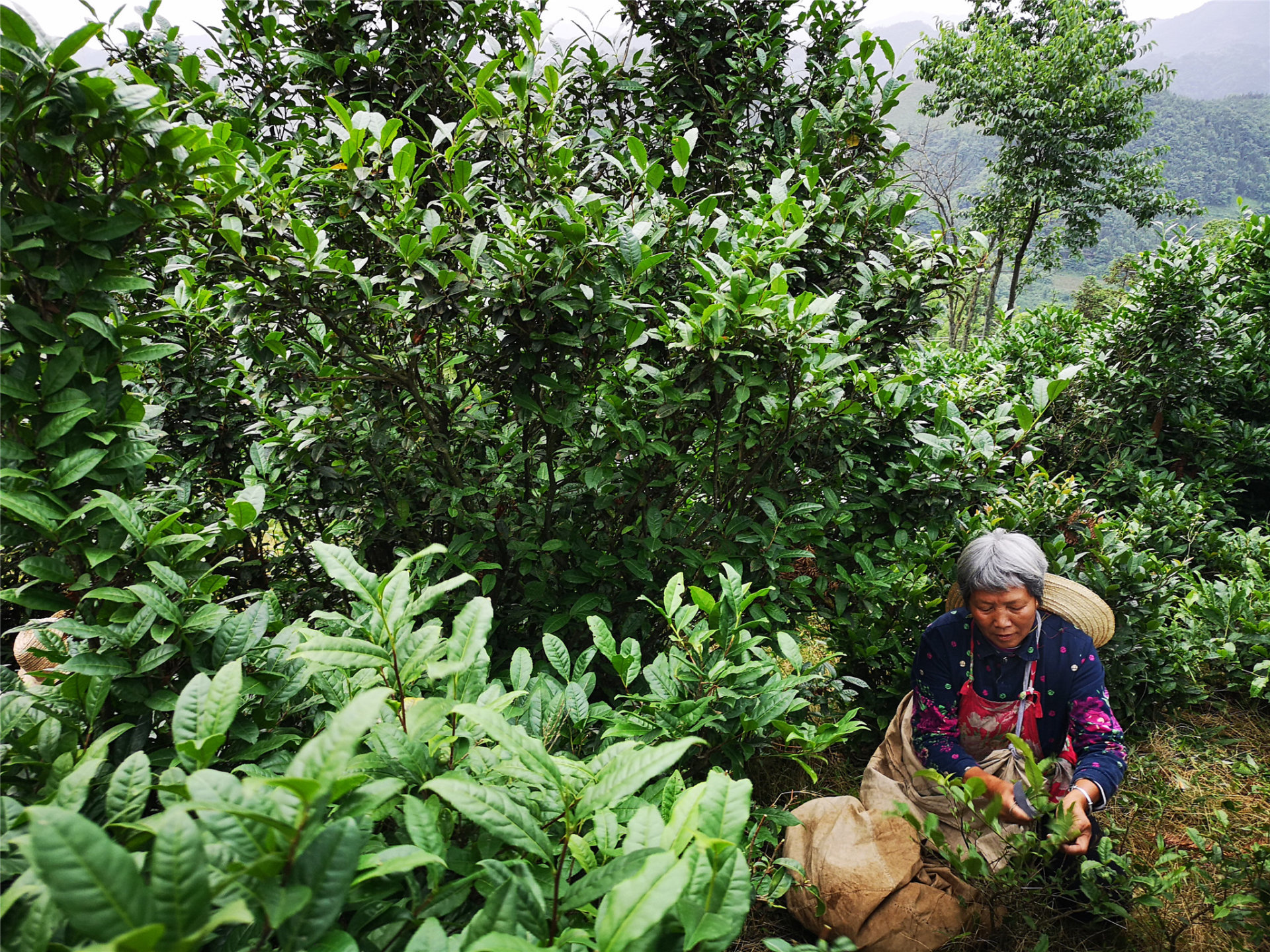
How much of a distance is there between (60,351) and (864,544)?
250 cm

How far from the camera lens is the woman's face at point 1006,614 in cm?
206

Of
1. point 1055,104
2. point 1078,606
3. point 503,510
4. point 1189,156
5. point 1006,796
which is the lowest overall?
point 1006,796

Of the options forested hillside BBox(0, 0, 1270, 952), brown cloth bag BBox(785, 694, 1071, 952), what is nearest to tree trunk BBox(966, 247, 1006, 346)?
forested hillside BBox(0, 0, 1270, 952)

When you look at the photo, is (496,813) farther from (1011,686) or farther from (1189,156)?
(1189,156)

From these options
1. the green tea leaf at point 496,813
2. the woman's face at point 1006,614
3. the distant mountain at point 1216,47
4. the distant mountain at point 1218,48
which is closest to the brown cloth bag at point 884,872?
the woman's face at point 1006,614

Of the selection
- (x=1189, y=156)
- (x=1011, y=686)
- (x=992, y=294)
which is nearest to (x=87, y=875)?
(x=1011, y=686)

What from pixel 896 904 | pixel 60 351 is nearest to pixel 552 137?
pixel 60 351

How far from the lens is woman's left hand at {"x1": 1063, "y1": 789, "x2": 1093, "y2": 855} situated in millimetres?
1862

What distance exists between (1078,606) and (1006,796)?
28.7 inches

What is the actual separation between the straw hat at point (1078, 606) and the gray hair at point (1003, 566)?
0.16 m

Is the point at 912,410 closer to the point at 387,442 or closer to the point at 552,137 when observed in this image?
the point at 552,137

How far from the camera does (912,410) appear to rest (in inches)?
95.2

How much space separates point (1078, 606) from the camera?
2.34 metres

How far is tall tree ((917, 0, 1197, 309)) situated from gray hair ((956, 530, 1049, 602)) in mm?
16892
